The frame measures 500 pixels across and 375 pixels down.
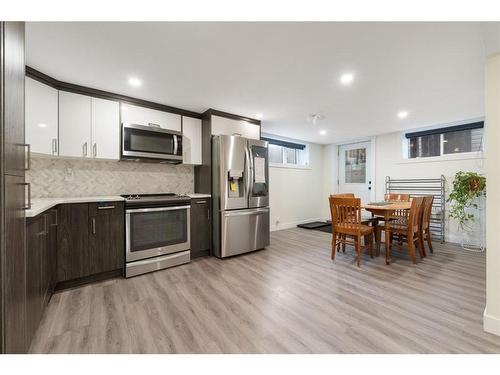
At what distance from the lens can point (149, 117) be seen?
304 centimetres

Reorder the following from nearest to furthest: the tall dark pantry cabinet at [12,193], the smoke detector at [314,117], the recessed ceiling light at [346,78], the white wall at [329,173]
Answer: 1. the tall dark pantry cabinet at [12,193]
2. the recessed ceiling light at [346,78]
3. the smoke detector at [314,117]
4. the white wall at [329,173]

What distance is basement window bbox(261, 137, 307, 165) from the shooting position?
17.1ft

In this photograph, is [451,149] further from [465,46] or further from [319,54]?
[319,54]

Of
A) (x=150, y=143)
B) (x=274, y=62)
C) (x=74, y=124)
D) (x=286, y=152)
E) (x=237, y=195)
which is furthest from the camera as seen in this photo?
(x=286, y=152)

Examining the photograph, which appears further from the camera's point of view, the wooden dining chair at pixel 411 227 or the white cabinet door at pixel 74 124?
the wooden dining chair at pixel 411 227

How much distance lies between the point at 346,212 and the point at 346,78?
165 cm

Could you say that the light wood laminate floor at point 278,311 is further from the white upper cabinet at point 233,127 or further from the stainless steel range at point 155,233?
the white upper cabinet at point 233,127

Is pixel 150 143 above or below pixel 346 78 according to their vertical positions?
below

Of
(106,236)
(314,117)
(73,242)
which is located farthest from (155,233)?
(314,117)

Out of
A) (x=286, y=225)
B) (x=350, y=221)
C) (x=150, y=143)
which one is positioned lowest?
(x=286, y=225)

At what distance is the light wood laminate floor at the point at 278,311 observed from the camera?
4.78 feet

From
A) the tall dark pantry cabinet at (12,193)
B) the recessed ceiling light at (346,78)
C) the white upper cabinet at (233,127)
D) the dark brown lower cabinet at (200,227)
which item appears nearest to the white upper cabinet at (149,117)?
the white upper cabinet at (233,127)

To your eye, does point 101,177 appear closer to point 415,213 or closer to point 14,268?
point 14,268

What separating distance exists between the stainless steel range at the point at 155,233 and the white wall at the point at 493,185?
291 centimetres
